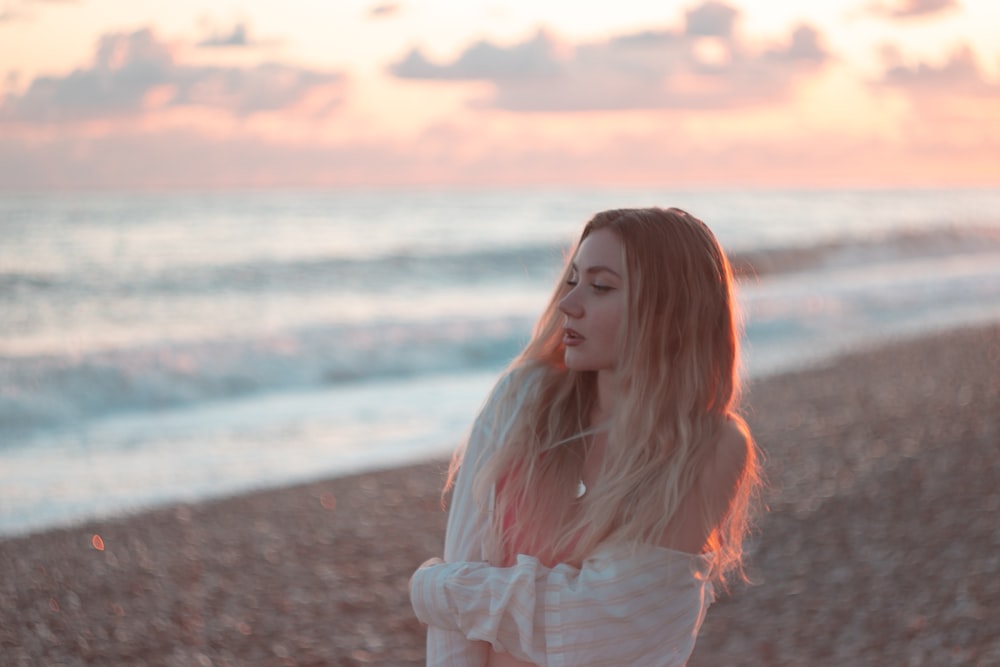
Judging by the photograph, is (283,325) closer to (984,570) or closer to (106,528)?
(106,528)

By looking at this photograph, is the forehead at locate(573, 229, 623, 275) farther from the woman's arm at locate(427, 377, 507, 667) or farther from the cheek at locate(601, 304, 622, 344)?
the woman's arm at locate(427, 377, 507, 667)

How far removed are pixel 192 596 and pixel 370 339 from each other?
10.4 m

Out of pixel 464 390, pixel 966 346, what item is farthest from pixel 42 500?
pixel 966 346

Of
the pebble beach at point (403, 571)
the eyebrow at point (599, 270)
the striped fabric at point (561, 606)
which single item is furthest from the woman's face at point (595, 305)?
the pebble beach at point (403, 571)

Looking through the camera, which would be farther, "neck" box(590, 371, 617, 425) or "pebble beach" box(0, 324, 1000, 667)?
"pebble beach" box(0, 324, 1000, 667)

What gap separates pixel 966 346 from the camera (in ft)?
48.8

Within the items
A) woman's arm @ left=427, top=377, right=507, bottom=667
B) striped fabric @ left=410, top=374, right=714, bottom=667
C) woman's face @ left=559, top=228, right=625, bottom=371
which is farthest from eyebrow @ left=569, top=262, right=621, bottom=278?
striped fabric @ left=410, top=374, right=714, bottom=667

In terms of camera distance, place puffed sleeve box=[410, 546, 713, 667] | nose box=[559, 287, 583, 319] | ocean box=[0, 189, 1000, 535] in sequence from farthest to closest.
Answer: ocean box=[0, 189, 1000, 535], nose box=[559, 287, 583, 319], puffed sleeve box=[410, 546, 713, 667]

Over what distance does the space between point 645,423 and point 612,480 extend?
0.50ft

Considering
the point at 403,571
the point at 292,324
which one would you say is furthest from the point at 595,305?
the point at 292,324

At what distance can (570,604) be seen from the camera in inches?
86.1

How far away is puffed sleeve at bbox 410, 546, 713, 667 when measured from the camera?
7.22 feet

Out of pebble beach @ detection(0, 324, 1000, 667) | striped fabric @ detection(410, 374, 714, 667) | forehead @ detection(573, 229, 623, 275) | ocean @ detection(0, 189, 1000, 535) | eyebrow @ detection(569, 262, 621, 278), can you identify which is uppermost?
forehead @ detection(573, 229, 623, 275)

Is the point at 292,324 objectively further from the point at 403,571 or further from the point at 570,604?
the point at 570,604
